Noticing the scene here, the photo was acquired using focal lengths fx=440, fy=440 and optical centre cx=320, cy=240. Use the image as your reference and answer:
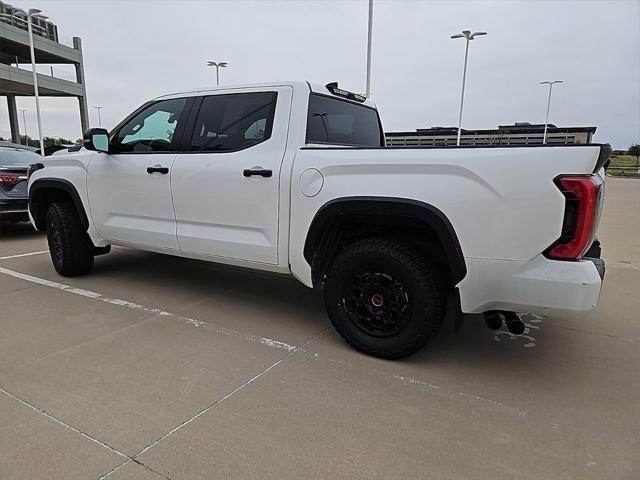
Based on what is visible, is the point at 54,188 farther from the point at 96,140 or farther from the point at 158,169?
the point at 158,169

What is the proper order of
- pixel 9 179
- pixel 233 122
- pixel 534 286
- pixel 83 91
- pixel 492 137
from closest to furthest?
pixel 534 286
pixel 233 122
pixel 9 179
pixel 492 137
pixel 83 91

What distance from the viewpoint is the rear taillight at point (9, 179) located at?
7.05 m

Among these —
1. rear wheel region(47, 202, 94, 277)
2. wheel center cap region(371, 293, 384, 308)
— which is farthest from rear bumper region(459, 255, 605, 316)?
rear wheel region(47, 202, 94, 277)

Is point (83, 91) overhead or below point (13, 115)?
overhead

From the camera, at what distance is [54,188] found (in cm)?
502

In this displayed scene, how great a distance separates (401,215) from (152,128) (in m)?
2.64

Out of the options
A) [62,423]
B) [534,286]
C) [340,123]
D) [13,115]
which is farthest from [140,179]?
[13,115]

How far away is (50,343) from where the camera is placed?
325 cm

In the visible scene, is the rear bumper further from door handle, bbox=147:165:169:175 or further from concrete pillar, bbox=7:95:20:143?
concrete pillar, bbox=7:95:20:143

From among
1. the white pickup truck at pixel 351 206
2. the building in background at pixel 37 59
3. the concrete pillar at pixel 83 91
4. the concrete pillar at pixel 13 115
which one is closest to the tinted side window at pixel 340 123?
the white pickup truck at pixel 351 206

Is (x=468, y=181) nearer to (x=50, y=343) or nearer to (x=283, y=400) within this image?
(x=283, y=400)

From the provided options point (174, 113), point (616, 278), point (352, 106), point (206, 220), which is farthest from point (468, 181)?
point (616, 278)

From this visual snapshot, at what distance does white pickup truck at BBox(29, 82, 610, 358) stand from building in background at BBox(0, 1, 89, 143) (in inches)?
1266

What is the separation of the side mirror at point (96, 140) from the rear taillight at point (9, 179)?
4046mm
